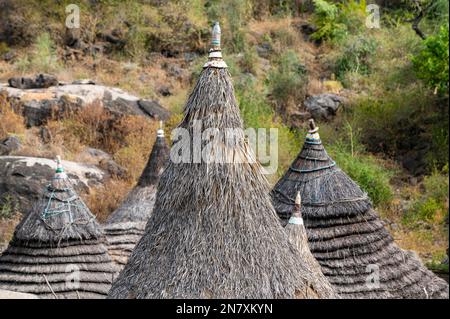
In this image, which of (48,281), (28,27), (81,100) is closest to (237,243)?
(48,281)

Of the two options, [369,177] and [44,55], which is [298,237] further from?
[44,55]

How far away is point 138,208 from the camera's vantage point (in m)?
8.53

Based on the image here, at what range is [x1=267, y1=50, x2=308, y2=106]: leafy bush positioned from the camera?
1823 cm

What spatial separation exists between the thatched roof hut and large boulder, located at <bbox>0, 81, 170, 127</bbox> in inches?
297

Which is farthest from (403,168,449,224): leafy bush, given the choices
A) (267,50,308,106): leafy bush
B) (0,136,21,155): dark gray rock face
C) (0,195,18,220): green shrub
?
(0,136,21,155): dark gray rock face

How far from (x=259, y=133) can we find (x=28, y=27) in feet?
33.8

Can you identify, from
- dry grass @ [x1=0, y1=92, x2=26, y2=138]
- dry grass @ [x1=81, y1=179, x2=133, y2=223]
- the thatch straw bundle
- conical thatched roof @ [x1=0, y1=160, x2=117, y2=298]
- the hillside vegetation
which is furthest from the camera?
dry grass @ [x1=0, y1=92, x2=26, y2=138]

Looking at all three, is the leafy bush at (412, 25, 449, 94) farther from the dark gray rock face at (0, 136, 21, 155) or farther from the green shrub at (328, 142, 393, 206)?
the dark gray rock face at (0, 136, 21, 155)

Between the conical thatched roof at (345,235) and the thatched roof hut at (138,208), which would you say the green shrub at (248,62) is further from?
the conical thatched roof at (345,235)

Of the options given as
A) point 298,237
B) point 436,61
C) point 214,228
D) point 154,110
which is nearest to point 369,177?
point 436,61

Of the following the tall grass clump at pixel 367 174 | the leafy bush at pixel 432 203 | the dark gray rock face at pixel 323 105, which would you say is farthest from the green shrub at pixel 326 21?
the leafy bush at pixel 432 203

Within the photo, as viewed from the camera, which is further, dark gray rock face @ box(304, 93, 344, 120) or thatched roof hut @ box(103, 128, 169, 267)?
dark gray rock face @ box(304, 93, 344, 120)

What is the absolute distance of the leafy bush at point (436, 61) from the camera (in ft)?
37.7

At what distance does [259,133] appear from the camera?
14172mm
